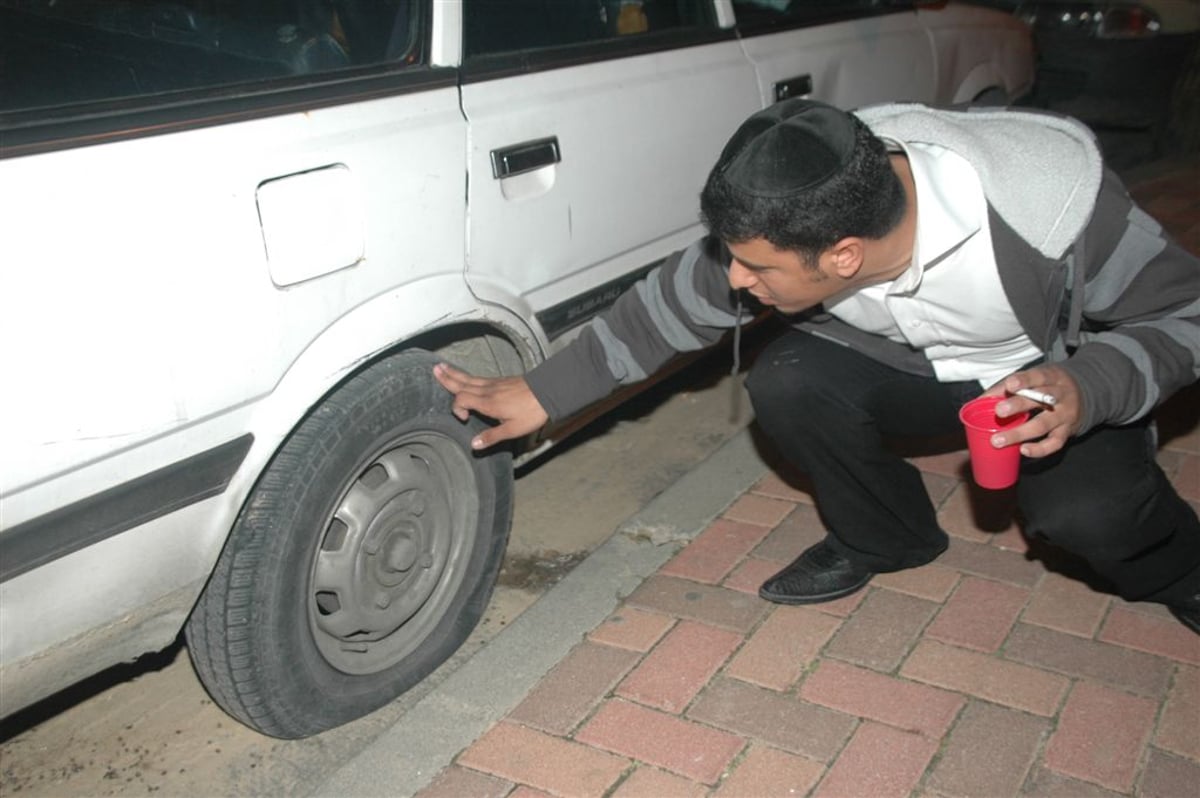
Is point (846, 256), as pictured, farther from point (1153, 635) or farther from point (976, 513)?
point (976, 513)

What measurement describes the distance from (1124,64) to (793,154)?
6422 millimetres

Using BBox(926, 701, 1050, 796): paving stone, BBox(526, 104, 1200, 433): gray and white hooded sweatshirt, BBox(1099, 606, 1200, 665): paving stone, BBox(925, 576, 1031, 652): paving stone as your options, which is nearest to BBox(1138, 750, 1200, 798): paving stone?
BBox(926, 701, 1050, 796): paving stone

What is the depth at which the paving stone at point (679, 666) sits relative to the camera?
272 centimetres

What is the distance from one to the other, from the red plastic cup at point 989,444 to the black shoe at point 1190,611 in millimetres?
796

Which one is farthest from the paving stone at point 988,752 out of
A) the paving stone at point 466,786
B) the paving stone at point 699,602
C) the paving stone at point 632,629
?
the paving stone at point 466,786

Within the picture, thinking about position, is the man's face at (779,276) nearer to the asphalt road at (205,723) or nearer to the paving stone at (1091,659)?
the paving stone at (1091,659)

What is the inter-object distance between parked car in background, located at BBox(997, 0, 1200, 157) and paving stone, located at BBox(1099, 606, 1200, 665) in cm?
550

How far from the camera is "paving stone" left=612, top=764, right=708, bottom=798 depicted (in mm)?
2424

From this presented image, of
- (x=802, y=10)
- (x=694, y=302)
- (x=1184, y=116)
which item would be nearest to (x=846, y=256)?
(x=694, y=302)

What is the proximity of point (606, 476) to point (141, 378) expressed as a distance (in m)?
2.16

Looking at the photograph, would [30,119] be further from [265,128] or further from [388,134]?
[388,134]

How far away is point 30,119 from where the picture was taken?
189cm

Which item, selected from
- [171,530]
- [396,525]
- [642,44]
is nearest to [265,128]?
[171,530]

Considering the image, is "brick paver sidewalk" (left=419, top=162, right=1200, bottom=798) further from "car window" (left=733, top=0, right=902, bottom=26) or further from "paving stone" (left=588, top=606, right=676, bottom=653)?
"car window" (left=733, top=0, right=902, bottom=26)
